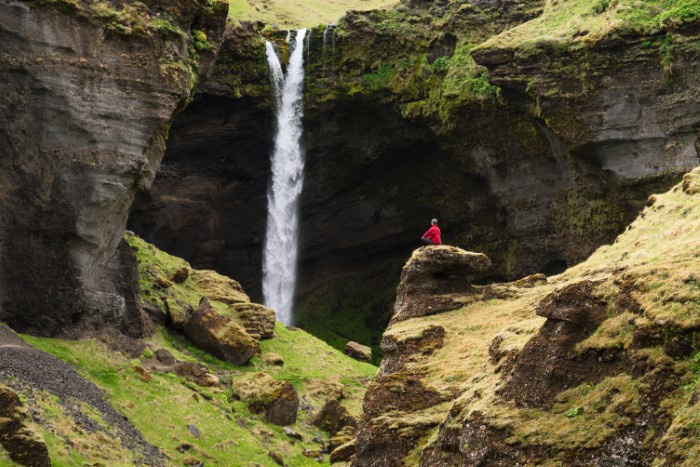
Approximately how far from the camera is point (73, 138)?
154 ft

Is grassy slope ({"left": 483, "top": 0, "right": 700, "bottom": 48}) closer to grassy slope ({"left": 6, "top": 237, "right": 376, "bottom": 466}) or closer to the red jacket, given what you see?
grassy slope ({"left": 6, "top": 237, "right": 376, "bottom": 466})

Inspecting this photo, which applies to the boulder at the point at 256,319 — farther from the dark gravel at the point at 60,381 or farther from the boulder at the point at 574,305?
the boulder at the point at 574,305

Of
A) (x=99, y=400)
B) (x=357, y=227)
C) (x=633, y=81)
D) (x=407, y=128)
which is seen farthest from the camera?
(x=357, y=227)

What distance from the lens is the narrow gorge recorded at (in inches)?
821

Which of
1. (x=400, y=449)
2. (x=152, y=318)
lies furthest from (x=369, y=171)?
(x=400, y=449)

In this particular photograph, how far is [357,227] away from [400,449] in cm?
5537

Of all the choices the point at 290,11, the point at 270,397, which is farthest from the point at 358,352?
the point at 290,11

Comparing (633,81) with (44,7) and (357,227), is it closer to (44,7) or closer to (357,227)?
(357,227)

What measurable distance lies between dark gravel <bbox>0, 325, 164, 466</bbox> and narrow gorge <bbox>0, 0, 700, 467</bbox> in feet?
0.74

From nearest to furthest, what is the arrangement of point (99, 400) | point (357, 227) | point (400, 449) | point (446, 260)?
point (400, 449), point (446, 260), point (99, 400), point (357, 227)

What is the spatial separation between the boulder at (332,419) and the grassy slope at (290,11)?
141 feet

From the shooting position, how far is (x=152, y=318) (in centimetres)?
5481

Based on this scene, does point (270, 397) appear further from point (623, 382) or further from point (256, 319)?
point (623, 382)

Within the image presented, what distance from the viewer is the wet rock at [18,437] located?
28562 mm
